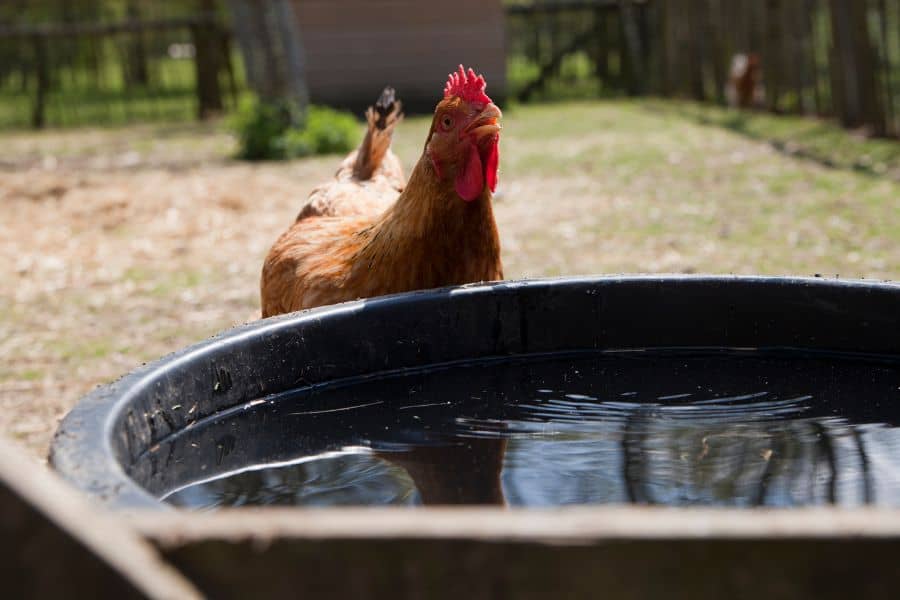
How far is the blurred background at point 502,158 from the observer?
23.6ft

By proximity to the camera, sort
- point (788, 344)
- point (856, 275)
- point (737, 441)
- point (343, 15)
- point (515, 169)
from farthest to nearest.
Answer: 1. point (343, 15)
2. point (515, 169)
3. point (856, 275)
4. point (788, 344)
5. point (737, 441)

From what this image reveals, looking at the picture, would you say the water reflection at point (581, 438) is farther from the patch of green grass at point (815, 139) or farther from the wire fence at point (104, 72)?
the wire fence at point (104, 72)

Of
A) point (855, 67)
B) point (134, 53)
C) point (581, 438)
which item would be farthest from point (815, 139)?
point (134, 53)

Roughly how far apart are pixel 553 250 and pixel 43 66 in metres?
17.7

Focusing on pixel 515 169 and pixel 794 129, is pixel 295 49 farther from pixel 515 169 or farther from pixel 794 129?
pixel 794 129

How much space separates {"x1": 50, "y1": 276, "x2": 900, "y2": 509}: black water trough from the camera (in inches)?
→ 77.8

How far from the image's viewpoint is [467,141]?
129 inches

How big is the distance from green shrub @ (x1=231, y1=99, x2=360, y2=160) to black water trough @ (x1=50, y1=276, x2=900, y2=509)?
11567 millimetres

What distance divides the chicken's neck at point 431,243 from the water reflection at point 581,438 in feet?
2.24

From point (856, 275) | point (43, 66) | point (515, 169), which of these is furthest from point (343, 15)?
point (856, 275)

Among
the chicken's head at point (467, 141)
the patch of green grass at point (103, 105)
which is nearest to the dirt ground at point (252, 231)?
the chicken's head at point (467, 141)

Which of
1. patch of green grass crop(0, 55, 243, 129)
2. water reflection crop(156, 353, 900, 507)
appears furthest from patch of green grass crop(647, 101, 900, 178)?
patch of green grass crop(0, 55, 243, 129)

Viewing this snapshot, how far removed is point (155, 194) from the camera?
10.7m

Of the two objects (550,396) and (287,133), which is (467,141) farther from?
(287,133)
